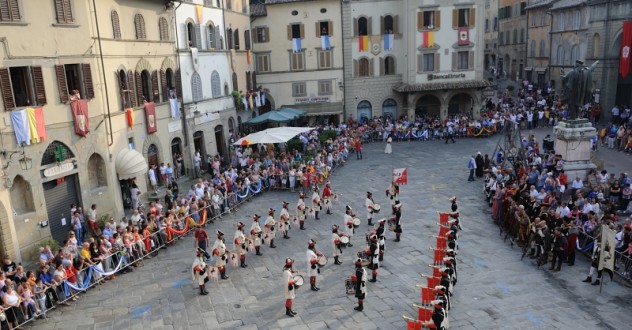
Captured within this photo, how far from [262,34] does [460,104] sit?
60.2ft

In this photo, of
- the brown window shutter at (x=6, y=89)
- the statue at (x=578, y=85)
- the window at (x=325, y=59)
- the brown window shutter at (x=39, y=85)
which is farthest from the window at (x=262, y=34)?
the brown window shutter at (x=6, y=89)

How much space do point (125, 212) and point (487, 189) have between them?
17396mm

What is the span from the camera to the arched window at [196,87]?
108ft

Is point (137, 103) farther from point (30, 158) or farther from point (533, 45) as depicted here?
point (533, 45)

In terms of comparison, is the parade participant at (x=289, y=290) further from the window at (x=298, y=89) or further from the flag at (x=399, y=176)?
the window at (x=298, y=89)

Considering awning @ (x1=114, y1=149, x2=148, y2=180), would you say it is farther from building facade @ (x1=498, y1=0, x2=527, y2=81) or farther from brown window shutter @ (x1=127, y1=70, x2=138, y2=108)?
building facade @ (x1=498, y1=0, x2=527, y2=81)

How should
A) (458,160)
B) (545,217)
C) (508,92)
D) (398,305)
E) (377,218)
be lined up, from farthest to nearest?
(508,92), (458,160), (377,218), (545,217), (398,305)

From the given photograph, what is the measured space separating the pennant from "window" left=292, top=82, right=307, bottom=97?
19.3 metres

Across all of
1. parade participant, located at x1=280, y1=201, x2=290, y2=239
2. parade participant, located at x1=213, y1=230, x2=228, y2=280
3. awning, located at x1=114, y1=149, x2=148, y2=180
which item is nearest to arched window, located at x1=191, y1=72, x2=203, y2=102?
awning, located at x1=114, y1=149, x2=148, y2=180

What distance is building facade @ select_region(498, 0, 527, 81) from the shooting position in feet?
197

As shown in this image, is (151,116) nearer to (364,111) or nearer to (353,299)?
(353,299)

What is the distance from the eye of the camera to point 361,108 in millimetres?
47188

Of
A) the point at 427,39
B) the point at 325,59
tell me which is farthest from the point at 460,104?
the point at 325,59

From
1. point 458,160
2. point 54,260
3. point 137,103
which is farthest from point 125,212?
point 458,160
